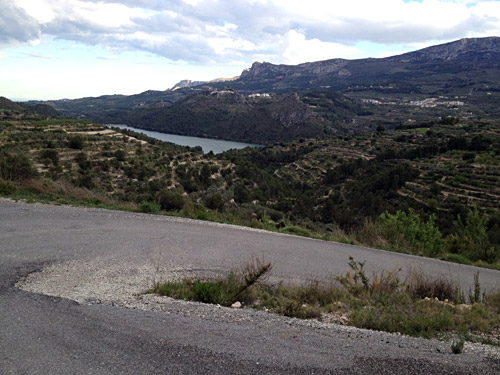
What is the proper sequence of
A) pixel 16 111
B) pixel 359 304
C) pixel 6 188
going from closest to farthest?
1. pixel 359 304
2. pixel 6 188
3. pixel 16 111

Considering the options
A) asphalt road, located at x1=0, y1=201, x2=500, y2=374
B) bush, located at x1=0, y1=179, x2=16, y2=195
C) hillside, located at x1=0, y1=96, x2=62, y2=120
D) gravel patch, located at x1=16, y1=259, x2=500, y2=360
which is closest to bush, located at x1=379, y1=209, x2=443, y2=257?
gravel patch, located at x1=16, y1=259, x2=500, y2=360

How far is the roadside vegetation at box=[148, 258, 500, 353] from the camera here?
414cm

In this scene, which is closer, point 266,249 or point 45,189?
point 266,249

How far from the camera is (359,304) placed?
16.3ft

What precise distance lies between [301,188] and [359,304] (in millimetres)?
37754

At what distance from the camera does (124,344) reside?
3051mm

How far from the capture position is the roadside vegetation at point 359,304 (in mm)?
4145

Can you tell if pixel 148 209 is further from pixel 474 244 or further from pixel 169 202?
pixel 474 244

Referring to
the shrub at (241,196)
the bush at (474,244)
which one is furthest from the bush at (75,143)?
the bush at (474,244)

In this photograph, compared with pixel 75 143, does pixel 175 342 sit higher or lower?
lower

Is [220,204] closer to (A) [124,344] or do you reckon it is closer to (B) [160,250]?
(B) [160,250]

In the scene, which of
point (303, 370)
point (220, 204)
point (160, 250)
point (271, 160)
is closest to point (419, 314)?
point (303, 370)

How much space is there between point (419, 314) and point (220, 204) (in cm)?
1048

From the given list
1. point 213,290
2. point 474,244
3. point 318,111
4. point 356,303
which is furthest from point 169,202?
point 318,111
